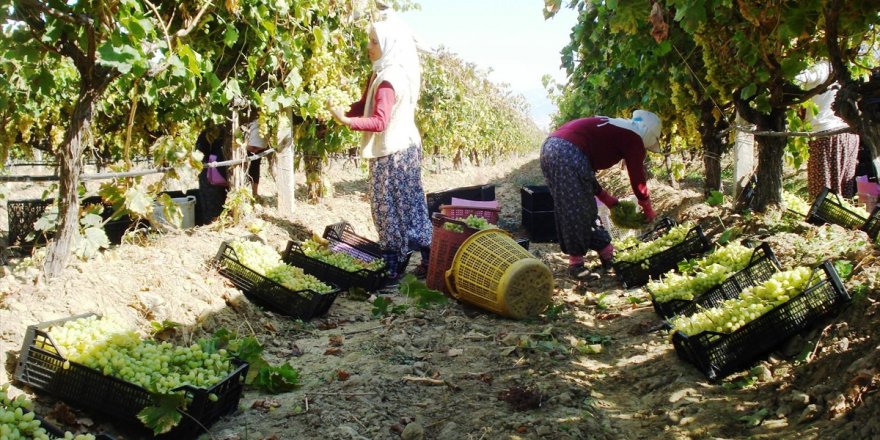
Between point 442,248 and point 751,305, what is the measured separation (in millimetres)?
2157

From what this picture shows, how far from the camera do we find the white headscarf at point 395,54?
16.1ft

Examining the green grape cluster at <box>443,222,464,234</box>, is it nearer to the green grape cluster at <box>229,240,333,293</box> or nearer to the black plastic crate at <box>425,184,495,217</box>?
the green grape cluster at <box>229,240,333,293</box>

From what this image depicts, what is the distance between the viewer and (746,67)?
496cm

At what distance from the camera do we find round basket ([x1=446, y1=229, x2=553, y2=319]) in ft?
13.6

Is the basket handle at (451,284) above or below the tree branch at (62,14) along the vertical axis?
below

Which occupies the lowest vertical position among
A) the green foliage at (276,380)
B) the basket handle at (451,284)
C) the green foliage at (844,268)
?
the green foliage at (276,380)

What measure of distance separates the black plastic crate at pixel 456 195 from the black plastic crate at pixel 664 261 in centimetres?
324

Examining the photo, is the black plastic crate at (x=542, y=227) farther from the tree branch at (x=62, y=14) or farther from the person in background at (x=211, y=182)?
the tree branch at (x=62, y=14)

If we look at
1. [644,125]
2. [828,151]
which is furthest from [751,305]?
[828,151]

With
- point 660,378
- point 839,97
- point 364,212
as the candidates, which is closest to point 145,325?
point 660,378

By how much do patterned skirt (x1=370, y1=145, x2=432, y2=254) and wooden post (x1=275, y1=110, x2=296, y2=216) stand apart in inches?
57.6

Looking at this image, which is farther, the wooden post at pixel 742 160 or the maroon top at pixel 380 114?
the wooden post at pixel 742 160

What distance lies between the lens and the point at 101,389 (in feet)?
8.50

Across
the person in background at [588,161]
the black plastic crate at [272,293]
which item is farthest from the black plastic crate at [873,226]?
the black plastic crate at [272,293]
